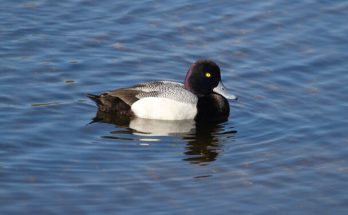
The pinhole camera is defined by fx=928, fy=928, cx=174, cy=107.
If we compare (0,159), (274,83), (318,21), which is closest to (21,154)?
(0,159)

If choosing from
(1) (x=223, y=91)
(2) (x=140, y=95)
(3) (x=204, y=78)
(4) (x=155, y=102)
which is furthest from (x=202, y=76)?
(2) (x=140, y=95)

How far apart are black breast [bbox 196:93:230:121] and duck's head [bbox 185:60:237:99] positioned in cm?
15

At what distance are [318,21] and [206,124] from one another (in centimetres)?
379

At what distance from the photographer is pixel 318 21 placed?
16.2m

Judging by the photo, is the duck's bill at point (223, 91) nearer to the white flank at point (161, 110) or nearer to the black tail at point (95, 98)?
the white flank at point (161, 110)

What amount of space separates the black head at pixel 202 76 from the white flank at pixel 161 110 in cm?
49

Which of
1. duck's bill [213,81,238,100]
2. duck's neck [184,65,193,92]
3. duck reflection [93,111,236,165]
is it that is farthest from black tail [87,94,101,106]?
duck's bill [213,81,238,100]

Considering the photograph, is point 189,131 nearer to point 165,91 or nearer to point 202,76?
point 165,91

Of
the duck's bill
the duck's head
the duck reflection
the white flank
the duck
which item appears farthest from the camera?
the duck's head

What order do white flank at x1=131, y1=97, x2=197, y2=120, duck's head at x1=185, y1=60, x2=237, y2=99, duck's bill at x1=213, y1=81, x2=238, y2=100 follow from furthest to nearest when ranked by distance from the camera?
duck's head at x1=185, y1=60, x2=237, y2=99 < duck's bill at x1=213, y1=81, x2=238, y2=100 < white flank at x1=131, y1=97, x2=197, y2=120

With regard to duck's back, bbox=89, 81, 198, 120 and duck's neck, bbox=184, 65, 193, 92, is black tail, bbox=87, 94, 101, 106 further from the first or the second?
duck's neck, bbox=184, 65, 193, 92

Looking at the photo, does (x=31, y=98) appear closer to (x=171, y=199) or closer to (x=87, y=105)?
(x=87, y=105)

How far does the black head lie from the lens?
548 inches

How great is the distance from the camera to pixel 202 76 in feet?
45.9
